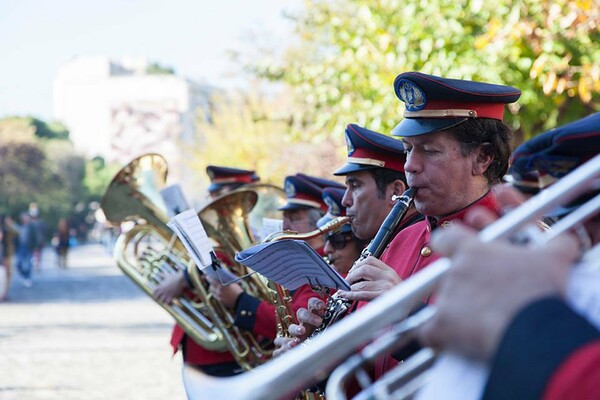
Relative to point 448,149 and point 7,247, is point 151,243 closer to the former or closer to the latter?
point 448,149

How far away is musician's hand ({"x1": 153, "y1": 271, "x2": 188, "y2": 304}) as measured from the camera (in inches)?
237

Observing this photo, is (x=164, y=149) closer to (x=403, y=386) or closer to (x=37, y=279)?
(x=37, y=279)

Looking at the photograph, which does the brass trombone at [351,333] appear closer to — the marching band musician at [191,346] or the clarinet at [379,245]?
the clarinet at [379,245]

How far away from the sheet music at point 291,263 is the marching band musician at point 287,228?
1857mm

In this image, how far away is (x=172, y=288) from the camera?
605cm

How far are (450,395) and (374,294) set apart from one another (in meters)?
1.25

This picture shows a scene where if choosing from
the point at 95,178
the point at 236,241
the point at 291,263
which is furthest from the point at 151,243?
the point at 95,178

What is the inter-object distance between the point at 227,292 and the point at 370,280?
2745mm

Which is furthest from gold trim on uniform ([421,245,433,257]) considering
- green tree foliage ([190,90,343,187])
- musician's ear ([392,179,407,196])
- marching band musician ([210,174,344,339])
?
green tree foliage ([190,90,343,187])

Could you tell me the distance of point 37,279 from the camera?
2684 cm

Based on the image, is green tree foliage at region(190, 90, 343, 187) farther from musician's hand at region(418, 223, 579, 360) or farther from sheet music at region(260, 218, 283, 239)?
musician's hand at region(418, 223, 579, 360)

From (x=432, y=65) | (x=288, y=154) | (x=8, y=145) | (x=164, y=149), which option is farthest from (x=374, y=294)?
(x=164, y=149)

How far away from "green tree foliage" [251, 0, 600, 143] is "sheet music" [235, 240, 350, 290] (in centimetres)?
380

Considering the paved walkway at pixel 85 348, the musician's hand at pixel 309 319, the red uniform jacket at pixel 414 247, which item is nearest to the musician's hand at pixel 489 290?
the red uniform jacket at pixel 414 247
